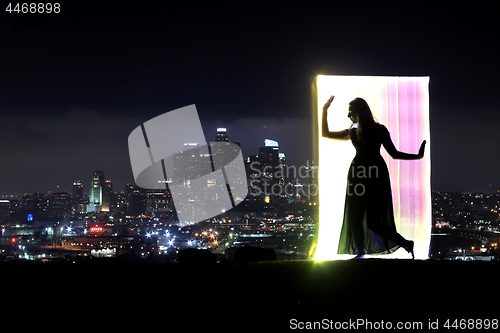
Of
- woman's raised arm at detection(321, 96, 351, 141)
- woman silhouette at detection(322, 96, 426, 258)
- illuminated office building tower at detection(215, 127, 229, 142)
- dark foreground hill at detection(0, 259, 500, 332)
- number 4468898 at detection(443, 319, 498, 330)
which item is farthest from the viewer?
illuminated office building tower at detection(215, 127, 229, 142)

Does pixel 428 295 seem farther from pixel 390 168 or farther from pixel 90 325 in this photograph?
pixel 390 168

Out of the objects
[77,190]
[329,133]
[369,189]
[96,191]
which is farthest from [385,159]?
[77,190]

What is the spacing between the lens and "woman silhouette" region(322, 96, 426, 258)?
20.0ft

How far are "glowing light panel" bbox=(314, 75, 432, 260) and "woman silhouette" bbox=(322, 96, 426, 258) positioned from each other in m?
1.34

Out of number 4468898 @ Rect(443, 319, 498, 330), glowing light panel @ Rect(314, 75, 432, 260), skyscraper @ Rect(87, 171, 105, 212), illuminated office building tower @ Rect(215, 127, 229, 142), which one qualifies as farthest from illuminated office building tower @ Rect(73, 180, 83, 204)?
number 4468898 @ Rect(443, 319, 498, 330)

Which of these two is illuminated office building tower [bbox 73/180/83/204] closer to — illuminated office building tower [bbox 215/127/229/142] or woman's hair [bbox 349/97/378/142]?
illuminated office building tower [bbox 215/127/229/142]

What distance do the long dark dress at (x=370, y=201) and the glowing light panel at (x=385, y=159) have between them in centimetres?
133

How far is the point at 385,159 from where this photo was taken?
25.2 feet

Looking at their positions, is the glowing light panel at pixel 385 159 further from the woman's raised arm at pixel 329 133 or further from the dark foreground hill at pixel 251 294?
the dark foreground hill at pixel 251 294

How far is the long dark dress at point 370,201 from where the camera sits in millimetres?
6102

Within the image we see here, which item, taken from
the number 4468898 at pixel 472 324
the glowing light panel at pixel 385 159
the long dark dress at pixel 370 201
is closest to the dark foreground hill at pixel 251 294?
the number 4468898 at pixel 472 324

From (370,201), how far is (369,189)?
0.19 metres

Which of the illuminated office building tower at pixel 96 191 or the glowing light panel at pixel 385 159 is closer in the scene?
the glowing light panel at pixel 385 159

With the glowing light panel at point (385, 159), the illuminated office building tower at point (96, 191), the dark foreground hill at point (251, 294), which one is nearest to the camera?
the dark foreground hill at point (251, 294)
